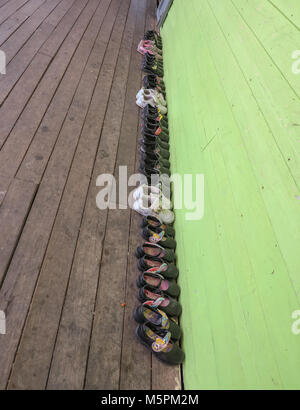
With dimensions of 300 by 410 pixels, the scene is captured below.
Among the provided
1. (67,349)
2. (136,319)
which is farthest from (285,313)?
(67,349)

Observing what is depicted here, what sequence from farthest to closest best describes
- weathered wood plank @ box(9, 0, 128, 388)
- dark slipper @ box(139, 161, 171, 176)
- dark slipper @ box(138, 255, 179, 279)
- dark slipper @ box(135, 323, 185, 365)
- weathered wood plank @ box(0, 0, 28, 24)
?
1. weathered wood plank @ box(0, 0, 28, 24)
2. dark slipper @ box(139, 161, 171, 176)
3. dark slipper @ box(138, 255, 179, 279)
4. dark slipper @ box(135, 323, 185, 365)
5. weathered wood plank @ box(9, 0, 128, 388)

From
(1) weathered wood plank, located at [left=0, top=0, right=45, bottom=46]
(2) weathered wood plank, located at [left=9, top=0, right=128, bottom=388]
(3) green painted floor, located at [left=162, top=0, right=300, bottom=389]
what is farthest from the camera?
(1) weathered wood plank, located at [left=0, top=0, right=45, bottom=46]

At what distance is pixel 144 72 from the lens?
11.0 feet

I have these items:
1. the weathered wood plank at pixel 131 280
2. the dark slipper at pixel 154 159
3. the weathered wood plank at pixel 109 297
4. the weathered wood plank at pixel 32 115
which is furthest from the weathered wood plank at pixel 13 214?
the dark slipper at pixel 154 159

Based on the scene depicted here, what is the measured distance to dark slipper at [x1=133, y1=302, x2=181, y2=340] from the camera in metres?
1.41

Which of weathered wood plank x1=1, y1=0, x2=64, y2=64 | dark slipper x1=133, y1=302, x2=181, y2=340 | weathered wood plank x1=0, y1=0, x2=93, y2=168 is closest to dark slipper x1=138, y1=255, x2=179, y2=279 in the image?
dark slipper x1=133, y1=302, x2=181, y2=340

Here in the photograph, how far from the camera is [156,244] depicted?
174 cm

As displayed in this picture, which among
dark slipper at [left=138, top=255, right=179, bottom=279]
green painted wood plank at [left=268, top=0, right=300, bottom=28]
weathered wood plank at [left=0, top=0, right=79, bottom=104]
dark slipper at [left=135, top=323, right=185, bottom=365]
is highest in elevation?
green painted wood plank at [left=268, top=0, right=300, bottom=28]

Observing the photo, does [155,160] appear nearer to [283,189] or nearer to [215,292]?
[215,292]

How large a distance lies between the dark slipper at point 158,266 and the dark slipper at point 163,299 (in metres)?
0.12

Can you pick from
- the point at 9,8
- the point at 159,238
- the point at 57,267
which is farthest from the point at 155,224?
the point at 9,8

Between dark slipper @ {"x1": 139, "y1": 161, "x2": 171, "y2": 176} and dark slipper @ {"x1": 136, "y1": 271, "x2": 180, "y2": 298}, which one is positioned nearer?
dark slipper @ {"x1": 136, "y1": 271, "x2": 180, "y2": 298}

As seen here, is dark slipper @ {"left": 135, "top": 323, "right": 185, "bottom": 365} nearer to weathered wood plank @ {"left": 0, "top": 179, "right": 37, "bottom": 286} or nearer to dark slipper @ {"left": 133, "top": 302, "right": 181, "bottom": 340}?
dark slipper @ {"left": 133, "top": 302, "right": 181, "bottom": 340}

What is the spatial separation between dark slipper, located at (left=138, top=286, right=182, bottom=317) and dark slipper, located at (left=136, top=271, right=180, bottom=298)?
0.02 m
